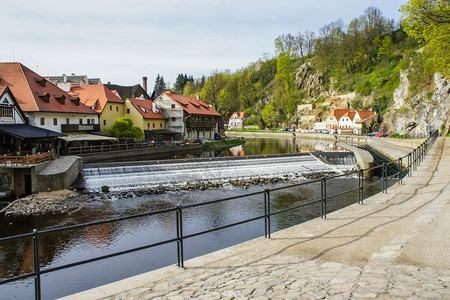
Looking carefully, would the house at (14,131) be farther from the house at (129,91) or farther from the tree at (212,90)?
the tree at (212,90)

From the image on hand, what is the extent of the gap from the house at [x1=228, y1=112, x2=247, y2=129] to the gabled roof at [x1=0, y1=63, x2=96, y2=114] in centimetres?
8569

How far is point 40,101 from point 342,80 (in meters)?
83.0

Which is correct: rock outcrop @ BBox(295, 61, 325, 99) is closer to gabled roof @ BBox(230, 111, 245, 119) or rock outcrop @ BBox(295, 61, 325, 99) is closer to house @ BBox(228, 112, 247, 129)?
gabled roof @ BBox(230, 111, 245, 119)

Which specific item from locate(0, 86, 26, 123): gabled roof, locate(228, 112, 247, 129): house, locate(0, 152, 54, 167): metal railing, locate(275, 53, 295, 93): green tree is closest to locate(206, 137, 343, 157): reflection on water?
locate(0, 86, 26, 123): gabled roof

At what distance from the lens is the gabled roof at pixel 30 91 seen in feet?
114

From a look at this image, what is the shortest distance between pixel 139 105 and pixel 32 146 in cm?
2369

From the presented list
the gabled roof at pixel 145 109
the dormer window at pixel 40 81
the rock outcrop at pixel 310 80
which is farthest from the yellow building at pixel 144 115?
the rock outcrop at pixel 310 80

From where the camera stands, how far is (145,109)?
177 feet

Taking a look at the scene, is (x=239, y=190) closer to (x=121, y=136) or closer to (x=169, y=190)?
(x=169, y=190)

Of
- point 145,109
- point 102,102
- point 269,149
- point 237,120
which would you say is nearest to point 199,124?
point 145,109

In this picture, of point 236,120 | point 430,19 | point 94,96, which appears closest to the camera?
point 430,19

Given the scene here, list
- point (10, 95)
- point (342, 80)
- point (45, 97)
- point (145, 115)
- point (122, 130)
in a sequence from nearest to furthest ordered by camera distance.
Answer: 1. point (10, 95)
2. point (45, 97)
3. point (122, 130)
4. point (145, 115)
5. point (342, 80)

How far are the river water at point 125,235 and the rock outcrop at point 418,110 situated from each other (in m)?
32.6

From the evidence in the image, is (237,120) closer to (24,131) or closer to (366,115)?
(366,115)
